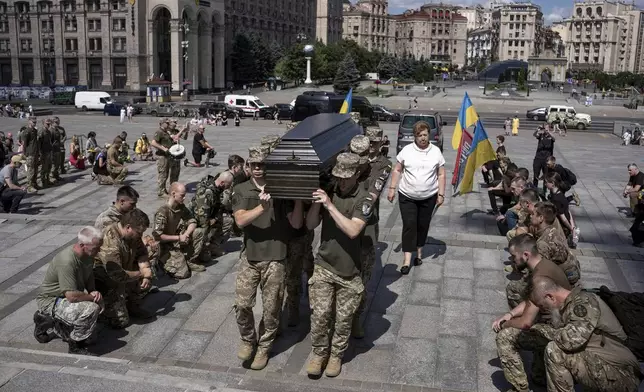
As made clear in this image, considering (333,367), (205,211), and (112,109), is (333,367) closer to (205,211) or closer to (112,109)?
(205,211)

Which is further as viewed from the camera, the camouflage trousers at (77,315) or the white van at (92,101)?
the white van at (92,101)

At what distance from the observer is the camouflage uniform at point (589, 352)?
14.0 feet

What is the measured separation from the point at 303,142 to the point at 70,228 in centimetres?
701

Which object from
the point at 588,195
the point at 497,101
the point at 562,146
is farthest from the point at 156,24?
the point at 588,195

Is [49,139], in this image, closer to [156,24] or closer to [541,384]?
[541,384]

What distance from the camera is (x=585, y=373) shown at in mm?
4352

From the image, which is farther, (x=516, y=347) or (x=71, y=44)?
(x=71, y=44)

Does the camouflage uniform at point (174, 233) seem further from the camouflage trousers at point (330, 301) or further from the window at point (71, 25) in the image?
the window at point (71, 25)

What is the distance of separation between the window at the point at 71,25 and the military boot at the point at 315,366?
7667cm

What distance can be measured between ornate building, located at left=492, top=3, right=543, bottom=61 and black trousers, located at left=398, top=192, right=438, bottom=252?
17519cm

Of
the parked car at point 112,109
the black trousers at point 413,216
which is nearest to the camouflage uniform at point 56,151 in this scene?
the black trousers at point 413,216

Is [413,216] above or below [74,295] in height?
above

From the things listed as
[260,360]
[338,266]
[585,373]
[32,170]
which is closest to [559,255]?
[585,373]

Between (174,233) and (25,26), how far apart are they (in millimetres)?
Result: 78780
